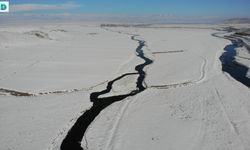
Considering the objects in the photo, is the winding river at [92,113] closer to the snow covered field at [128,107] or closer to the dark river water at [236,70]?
the snow covered field at [128,107]

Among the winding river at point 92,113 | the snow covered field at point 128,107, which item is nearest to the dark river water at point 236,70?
the snow covered field at point 128,107

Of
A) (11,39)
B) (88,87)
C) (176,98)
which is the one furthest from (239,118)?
(11,39)

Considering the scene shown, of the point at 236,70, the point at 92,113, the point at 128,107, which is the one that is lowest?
the point at 92,113

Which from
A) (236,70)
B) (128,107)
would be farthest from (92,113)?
(236,70)

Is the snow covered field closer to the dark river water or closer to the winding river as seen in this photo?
the winding river

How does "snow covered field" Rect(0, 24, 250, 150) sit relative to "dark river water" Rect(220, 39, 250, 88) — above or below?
below

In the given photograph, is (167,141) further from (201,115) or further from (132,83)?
(132,83)

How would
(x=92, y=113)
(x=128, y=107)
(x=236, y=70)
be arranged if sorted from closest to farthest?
(x=92, y=113)
(x=128, y=107)
(x=236, y=70)

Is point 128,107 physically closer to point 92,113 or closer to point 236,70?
point 92,113

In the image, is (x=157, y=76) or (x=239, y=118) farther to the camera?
(x=157, y=76)

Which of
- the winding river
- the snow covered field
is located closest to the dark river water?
the snow covered field

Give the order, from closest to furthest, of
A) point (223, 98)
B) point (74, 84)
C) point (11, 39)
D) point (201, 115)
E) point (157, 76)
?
point (201, 115)
point (223, 98)
point (74, 84)
point (157, 76)
point (11, 39)
